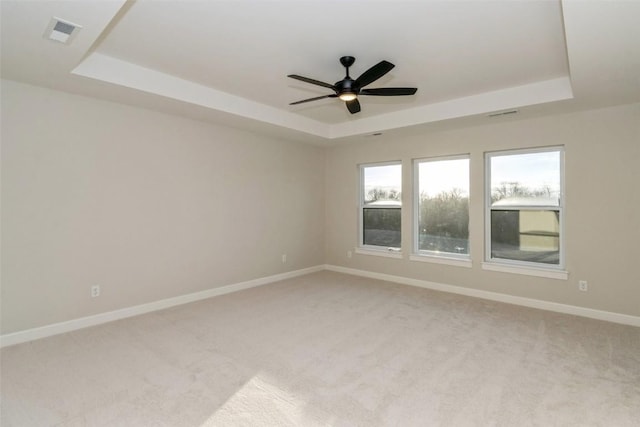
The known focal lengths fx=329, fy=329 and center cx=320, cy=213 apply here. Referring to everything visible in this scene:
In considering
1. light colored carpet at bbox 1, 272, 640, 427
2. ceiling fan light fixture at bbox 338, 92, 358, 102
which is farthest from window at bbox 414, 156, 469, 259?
ceiling fan light fixture at bbox 338, 92, 358, 102

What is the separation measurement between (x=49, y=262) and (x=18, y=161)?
3.27 feet

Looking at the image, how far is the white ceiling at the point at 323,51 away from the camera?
2203 millimetres

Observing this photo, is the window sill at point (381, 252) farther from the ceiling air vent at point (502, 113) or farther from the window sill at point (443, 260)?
the ceiling air vent at point (502, 113)

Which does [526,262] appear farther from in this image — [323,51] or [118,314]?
[118,314]

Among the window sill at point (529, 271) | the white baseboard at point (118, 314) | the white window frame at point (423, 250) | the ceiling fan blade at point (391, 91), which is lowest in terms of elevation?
the white baseboard at point (118, 314)

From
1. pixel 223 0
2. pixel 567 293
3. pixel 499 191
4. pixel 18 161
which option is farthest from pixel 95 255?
pixel 567 293

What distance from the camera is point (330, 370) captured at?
2.56m

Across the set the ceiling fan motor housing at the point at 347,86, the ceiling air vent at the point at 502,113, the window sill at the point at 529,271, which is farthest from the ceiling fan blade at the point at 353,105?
the window sill at the point at 529,271

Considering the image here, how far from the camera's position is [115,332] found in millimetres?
3285

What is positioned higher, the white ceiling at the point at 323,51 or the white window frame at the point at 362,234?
the white ceiling at the point at 323,51

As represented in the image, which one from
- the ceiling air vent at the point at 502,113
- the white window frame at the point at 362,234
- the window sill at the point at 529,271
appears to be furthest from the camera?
the white window frame at the point at 362,234

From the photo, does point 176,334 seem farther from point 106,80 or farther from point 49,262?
point 106,80

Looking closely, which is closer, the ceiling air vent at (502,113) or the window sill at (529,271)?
the ceiling air vent at (502,113)

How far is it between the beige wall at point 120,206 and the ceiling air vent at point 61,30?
4.01 ft
